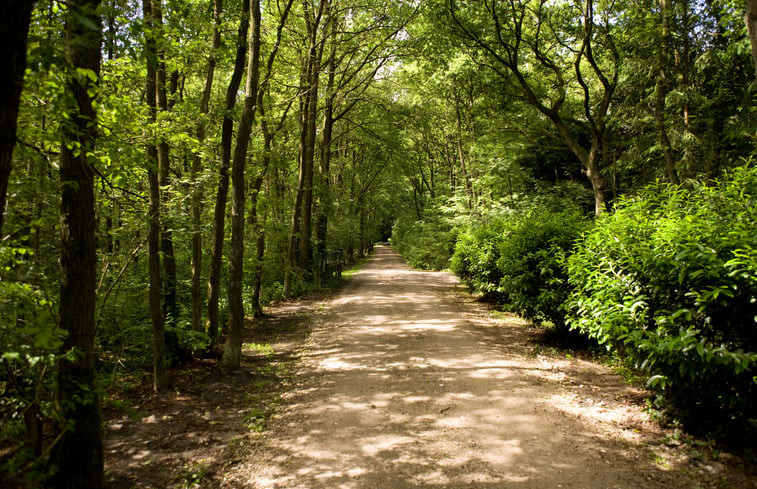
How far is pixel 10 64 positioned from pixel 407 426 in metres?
4.64

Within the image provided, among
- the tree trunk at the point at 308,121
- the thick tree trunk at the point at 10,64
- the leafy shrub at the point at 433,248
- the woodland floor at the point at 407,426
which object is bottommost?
the woodland floor at the point at 407,426

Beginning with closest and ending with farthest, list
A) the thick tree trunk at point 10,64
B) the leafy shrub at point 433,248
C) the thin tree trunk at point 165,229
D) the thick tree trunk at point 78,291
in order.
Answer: the thick tree trunk at point 10,64
the thick tree trunk at point 78,291
the thin tree trunk at point 165,229
the leafy shrub at point 433,248

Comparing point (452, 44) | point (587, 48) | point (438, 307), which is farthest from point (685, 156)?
point (438, 307)

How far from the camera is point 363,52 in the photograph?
16.5 m

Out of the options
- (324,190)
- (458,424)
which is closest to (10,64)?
(458,424)

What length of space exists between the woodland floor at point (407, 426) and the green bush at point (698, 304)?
1.53ft

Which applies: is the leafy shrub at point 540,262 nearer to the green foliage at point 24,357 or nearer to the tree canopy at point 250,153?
the tree canopy at point 250,153

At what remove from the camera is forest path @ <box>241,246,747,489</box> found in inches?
147

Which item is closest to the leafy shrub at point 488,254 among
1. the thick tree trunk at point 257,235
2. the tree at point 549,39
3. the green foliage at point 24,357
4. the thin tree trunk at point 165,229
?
the tree at point 549,39

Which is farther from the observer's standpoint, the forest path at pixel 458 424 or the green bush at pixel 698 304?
the forest path at pixel 458 424

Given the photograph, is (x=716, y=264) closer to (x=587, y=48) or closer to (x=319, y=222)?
(x=587, y=48)

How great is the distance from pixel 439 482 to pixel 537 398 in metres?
2.36

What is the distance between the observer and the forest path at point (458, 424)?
3742 mm

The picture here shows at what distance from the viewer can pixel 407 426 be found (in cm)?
477
